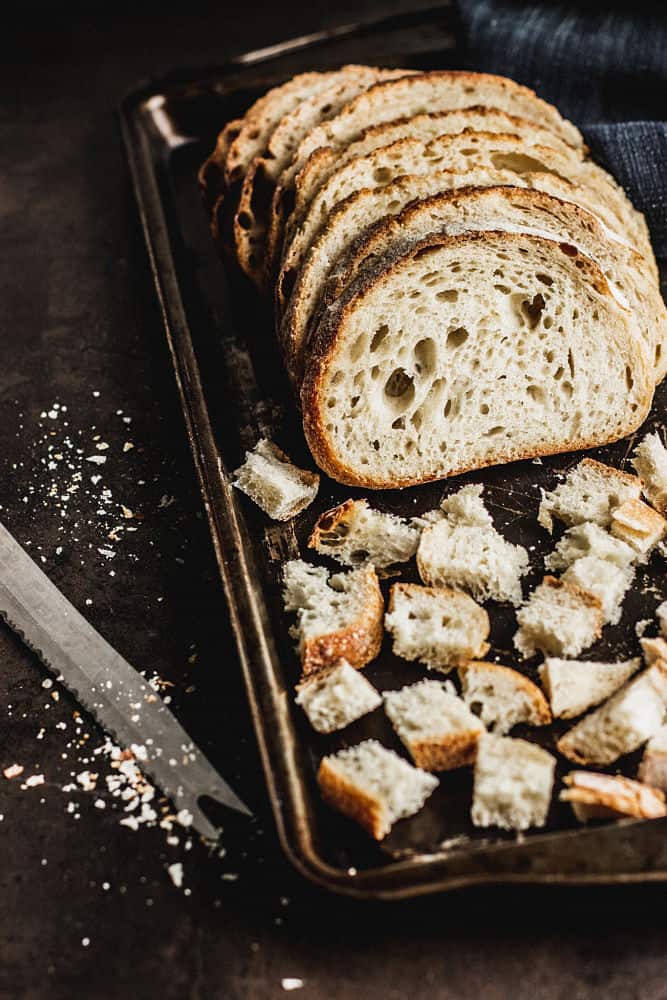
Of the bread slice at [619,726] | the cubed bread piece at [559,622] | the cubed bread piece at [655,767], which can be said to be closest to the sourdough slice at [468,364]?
the cubed bread piece at [559,622]

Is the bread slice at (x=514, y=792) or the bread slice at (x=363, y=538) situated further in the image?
the bread slice at (x=363, y=538)

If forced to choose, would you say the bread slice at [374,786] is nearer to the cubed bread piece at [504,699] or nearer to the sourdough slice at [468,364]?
the cubed bread piece at [504,699]

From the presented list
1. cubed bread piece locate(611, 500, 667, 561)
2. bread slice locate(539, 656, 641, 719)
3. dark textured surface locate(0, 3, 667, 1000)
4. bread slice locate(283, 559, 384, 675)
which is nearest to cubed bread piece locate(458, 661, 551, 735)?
bread slice locate(539, 656, 641, 719)

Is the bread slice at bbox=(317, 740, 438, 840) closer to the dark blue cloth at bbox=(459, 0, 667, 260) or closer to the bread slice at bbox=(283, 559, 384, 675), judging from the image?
the bread slice at bbox=(283, 559, 384, 675)

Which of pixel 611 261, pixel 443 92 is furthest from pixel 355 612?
pixel 443 92

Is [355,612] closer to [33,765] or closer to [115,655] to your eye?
[115,655]

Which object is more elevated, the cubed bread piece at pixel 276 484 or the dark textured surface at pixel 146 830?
the cubed bread piece at pixel 276 484
